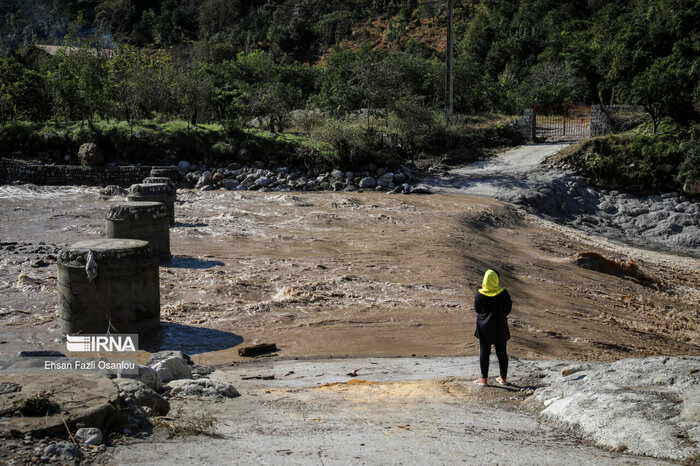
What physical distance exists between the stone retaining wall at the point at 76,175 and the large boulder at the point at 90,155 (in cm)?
Answer: 62

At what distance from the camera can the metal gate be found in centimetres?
2853

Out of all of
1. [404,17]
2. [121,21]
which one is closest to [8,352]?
[404,17]

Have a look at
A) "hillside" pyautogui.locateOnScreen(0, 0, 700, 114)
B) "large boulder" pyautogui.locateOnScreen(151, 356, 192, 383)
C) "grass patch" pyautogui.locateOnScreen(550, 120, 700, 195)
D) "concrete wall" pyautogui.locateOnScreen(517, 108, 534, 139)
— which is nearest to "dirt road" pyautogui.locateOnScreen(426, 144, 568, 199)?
"grass patch" pyautogui.locateOnScreen(550, 120, 700, 195)

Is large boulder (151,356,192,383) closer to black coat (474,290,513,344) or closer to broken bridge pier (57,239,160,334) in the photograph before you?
broken bridge pier (57,239,160,334)

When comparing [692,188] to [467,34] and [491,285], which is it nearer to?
[491,285]

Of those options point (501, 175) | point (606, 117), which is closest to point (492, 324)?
point (501, 175)

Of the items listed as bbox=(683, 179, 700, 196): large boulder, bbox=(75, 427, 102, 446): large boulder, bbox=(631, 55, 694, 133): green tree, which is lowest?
bbox=(75, 427, 102, 446): large boulder

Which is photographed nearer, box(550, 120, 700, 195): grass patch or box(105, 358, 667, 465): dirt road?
box(105, 358, 667, 465): dirt road

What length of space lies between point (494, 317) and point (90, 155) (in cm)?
2267

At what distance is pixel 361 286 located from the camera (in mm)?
10906

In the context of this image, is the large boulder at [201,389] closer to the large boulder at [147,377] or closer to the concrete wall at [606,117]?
the large boulder at [147,377]

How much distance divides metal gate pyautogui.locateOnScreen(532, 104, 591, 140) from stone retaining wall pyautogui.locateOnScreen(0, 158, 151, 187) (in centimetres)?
1724

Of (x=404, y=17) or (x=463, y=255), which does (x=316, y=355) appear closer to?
(x=463, y=255)

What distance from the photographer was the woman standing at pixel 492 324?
6.44 m
